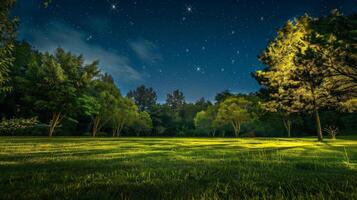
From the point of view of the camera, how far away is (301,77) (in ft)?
68.7

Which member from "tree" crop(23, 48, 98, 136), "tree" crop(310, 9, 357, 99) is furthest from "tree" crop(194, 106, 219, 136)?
"tree" crop(310, 9, 357, 99)

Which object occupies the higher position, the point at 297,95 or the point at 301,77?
the point at 301,77

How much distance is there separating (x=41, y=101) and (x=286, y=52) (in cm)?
3413

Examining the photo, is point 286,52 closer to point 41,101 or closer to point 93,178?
point 93,178

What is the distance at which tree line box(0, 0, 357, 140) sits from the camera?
12016 mm

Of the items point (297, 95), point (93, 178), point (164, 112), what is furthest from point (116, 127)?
point (93, 178)

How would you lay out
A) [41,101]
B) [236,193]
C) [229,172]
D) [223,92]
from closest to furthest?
[236,193] < [229,172] < [41,101] < [223,92]

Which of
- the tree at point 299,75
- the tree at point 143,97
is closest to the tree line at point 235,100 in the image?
the tree at point 299,75

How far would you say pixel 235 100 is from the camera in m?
59.7

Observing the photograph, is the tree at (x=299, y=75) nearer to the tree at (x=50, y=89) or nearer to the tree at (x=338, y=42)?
the tree at (x=338, y=42)

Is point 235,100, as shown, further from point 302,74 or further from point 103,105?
point 302,74

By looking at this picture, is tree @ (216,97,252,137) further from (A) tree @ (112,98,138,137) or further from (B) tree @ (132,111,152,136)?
(A) tree @ (112,98,138,137)

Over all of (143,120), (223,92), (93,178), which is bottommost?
(93,178)

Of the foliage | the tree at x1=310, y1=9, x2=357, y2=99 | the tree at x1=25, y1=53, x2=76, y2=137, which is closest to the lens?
the tree at x1=310, y1=9, x2=357, y2=99
